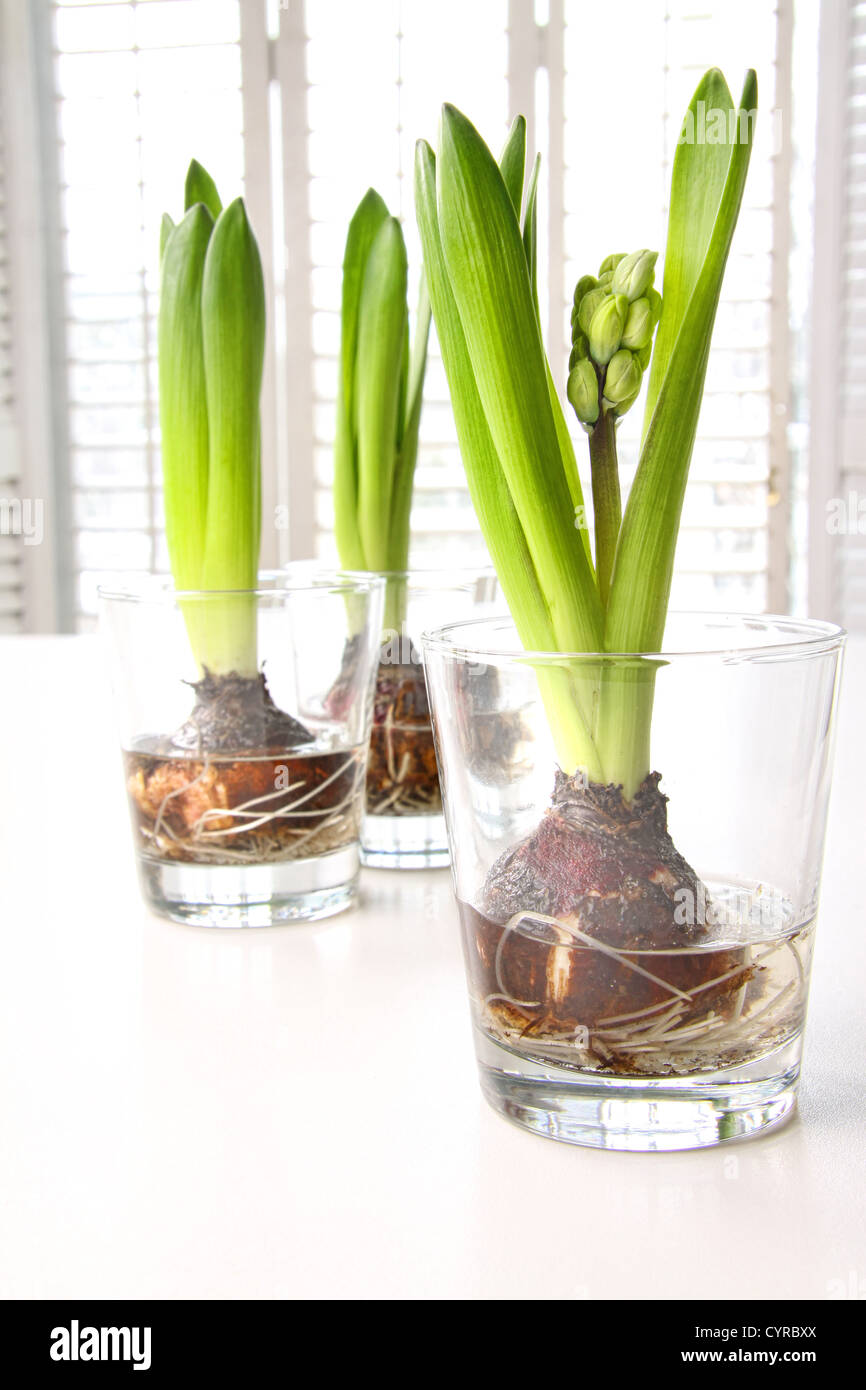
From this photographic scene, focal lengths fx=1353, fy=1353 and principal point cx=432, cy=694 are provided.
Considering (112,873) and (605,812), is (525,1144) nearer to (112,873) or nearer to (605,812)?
(605,812)

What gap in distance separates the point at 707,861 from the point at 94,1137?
0.18 metres

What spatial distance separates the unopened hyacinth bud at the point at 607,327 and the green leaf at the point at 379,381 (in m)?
0.23

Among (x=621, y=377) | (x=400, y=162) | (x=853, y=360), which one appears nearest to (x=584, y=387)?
(x=621, y=377)

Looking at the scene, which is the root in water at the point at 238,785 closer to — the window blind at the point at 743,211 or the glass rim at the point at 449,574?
the glass rim at the point at 449,574

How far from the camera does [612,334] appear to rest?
13.8 inches

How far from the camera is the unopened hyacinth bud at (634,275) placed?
34 centimetres

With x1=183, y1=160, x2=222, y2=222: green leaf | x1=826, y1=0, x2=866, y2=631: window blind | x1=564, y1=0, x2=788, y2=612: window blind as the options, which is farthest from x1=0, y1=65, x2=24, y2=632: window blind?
x1=183, y1=160, x2=222, y2=222: green leaf

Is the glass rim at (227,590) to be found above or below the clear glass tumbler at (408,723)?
above

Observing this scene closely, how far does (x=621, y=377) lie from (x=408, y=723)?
256 mm

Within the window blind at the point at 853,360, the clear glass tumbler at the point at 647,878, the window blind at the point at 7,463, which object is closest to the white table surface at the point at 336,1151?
the clear glass tumbler at the point at 647,878

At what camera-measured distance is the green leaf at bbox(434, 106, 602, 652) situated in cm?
33

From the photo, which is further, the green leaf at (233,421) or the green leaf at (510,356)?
the green leaf at (233,421)

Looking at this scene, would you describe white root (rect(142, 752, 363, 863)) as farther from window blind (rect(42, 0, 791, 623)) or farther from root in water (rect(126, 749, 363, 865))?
window blind (rect(42, 0, 791, 623))

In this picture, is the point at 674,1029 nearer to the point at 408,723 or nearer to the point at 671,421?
the point at 671,421
